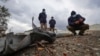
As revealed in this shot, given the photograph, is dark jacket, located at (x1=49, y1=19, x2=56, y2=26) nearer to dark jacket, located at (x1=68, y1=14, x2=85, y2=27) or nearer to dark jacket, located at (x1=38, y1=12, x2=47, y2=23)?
dark jacket, located at (x1=38, y1=12, x2=47, y2=23)

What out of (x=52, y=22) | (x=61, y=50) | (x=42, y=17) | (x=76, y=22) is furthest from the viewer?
(x=52, y=22)

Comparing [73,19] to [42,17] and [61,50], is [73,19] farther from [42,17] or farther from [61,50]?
[42,17]

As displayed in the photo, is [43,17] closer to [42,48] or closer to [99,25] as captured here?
[42,48]

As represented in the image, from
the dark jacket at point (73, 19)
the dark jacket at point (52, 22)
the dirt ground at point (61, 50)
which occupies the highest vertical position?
the dark jacket at point (73, 19)

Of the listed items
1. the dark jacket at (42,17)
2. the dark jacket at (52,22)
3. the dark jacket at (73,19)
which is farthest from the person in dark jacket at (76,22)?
the dark jacket at (52,22)

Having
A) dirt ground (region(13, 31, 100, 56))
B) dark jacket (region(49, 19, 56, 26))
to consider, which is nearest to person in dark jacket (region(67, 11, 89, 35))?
dirt ground (region(13, 31, 100, 56))

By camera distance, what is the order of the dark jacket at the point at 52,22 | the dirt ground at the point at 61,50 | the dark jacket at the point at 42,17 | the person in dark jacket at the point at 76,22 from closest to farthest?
the dirt ground at the point at 61,50
the person in dark jacket at the point at 76,22
the dark jacket at the point at 42,17
the dark jacket at the point at 52,22

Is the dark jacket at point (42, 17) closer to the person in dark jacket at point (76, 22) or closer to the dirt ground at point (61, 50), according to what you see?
the person in dark jacket at point (76, 22)

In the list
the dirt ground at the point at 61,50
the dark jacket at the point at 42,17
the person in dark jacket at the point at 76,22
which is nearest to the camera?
the dirt ground at the point at 61,50

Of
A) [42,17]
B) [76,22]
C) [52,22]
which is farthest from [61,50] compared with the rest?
[52,22]

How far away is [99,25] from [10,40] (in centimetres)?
2192

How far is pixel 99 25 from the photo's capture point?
27406 millimetres

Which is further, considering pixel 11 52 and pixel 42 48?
pixel 42 48

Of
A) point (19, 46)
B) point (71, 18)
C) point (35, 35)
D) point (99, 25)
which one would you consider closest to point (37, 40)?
point (35, 35)
